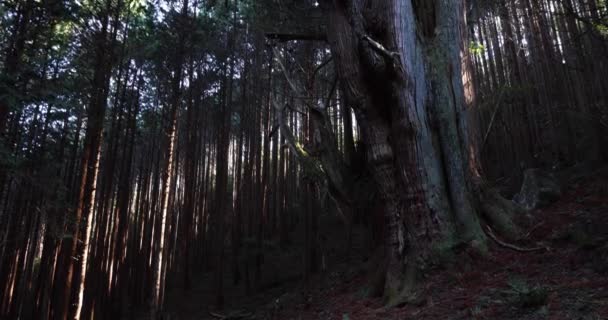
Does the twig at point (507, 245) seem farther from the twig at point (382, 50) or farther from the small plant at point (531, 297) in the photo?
the twig at point (382, 50)

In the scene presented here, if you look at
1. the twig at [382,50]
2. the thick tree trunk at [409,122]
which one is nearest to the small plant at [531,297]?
the thick tree trunk at [409,122]

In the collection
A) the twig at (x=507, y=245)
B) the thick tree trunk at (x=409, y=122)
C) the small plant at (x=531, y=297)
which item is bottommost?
the small plant at (x=531, y=297)

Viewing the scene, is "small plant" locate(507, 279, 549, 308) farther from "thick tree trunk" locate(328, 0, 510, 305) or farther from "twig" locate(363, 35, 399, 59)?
"twig" locate(363, 35, 399, 59)

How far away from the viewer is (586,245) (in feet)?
13.7

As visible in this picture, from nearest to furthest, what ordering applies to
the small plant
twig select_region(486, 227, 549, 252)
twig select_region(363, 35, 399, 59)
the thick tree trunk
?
1. the small plant
2. twig select_region(486, 227, 549, 252)
3. the thick tree trunk
4. twig select_region(363, 35, 399, 59)

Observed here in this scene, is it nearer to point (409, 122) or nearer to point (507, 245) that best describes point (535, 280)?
point (507, 245)

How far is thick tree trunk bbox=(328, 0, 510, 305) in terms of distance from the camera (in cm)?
482

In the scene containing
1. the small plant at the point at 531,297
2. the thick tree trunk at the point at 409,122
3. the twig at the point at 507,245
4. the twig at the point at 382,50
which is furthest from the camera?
the twig at the point at 382,50

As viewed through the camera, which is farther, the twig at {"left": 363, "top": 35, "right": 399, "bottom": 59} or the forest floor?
the twig at {"left": 363, "top": 35, "right": 399, "bottom": 59}

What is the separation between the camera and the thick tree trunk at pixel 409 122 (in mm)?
4824

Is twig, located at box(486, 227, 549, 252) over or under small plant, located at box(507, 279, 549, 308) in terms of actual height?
over

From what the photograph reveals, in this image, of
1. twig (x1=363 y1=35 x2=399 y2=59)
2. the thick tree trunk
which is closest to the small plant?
the thick tree trunk

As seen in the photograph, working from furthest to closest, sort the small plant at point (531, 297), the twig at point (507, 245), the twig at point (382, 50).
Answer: the twig at point (382, 50) < the twig at point (507, 245) < the small plant at point (531, 297)

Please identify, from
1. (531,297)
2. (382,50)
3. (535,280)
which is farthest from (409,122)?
(531,297)
